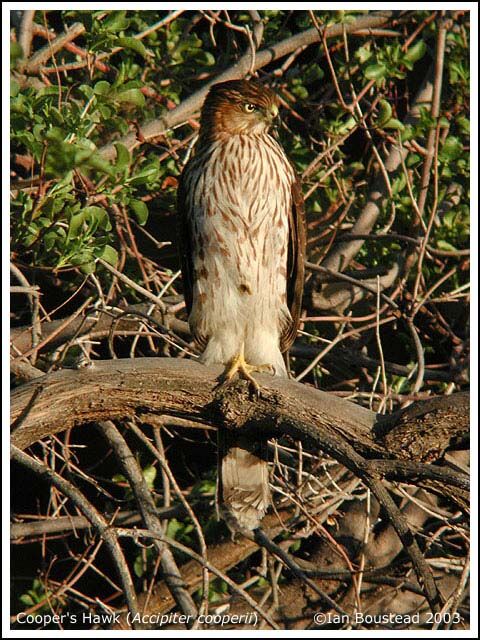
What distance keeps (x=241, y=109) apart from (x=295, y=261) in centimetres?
68

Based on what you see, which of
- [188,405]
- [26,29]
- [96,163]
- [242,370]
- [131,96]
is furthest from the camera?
[26,29]

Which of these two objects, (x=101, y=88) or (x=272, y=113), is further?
(x=272, y=113)

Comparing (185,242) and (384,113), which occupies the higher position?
(384,113)

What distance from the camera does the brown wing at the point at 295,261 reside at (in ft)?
12.0

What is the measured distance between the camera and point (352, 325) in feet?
14.8

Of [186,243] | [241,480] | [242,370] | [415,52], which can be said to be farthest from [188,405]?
[415,52]

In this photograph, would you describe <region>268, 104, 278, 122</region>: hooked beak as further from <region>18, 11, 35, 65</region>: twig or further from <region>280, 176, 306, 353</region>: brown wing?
<region>18, 11, 35, 65</region>: twig

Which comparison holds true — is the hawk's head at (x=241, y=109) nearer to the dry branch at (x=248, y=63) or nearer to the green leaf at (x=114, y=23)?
the dry branch at (x=248, y=63)

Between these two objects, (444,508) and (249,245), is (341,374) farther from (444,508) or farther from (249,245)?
(249,245)

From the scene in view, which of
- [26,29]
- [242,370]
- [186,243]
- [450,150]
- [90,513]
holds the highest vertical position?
[26,29]

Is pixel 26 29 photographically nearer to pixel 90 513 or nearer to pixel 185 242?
pixel 185 242

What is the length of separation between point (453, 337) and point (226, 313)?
136cm

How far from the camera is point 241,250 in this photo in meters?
3.46

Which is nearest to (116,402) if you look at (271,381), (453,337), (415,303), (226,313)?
(271,381)
